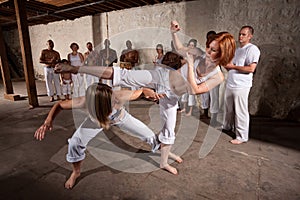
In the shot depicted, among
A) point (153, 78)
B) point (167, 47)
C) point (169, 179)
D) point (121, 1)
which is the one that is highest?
point (121, 1)

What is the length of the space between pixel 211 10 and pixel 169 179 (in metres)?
4.44

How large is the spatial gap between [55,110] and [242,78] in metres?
2.58

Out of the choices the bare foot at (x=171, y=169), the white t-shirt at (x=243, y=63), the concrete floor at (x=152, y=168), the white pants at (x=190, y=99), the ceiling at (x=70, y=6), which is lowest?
the concrete floor at (x=152, y=168)

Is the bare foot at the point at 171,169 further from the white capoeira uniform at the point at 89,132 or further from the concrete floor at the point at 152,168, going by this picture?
the white capoeira uniform at the point at 89,132

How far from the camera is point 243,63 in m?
2.83

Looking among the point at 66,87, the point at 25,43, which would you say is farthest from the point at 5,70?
the point at 66,87

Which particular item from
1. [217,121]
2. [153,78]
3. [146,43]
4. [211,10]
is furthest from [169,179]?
[146,43]

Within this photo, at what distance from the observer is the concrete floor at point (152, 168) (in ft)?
6.34

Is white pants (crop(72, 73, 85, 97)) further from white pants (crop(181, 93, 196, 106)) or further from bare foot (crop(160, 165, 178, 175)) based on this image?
bare foot (crop(160, 165, 178, 175))

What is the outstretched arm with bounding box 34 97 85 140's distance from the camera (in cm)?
163

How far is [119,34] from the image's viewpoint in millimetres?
6883

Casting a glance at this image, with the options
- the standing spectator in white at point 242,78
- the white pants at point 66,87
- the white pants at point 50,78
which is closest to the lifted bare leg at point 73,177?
the standing spectator in white at point 242,78

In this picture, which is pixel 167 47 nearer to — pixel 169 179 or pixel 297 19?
pixel 297 19

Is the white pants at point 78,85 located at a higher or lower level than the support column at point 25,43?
lower
